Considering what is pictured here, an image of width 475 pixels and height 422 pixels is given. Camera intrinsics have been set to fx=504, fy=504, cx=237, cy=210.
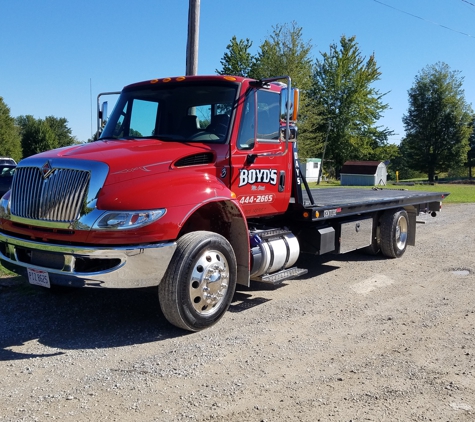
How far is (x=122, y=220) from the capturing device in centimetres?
450

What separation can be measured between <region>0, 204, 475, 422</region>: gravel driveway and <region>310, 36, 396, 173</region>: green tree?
5590 centimetres

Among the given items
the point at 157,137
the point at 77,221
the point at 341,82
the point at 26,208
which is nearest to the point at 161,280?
the point at 77,221

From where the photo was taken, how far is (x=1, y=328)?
5059 mm

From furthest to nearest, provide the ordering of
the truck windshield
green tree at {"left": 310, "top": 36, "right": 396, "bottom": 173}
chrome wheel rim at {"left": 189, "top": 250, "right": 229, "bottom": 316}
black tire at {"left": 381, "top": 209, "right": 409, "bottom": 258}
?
green tree at {"left": 310, "top": 36, "right": 396, "bottom": 173}
black tire at {"left": 381, "top": 209, "right": 409, "bottom": 258}
the truck windshield
chrome wheel rim at {"left": 189, "top": 250, "right": 229, "bottom": 316}

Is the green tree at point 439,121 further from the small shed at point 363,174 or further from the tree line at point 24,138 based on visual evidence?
the tree line at point 24,138

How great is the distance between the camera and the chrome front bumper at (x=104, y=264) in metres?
4.48

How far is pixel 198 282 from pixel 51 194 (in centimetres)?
163

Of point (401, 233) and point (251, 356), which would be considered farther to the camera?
point (401, 233)

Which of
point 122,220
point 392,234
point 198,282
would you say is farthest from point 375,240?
point 122,220

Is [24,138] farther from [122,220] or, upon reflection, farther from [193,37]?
[122,220]

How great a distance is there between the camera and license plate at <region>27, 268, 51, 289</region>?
465cm

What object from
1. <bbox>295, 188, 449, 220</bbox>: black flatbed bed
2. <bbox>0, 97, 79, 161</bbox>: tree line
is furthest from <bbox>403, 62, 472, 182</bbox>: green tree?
<bbox>295, 188, 449, 220</bbox>: black flatbed bed

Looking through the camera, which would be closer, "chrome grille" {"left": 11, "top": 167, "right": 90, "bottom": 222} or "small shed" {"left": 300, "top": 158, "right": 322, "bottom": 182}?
"chrome grille" {"left": 11, "top": 167, "right": 90, "bottom": 222}

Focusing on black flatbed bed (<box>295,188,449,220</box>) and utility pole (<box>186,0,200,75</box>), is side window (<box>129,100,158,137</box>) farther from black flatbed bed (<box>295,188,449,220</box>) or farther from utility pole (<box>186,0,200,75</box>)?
utility pole (<box>186,0,200,75</box>)
